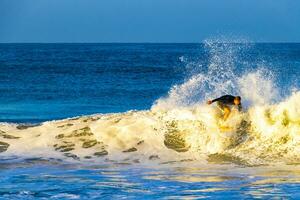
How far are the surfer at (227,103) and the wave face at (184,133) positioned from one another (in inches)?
8.9

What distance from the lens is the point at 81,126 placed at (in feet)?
76.2

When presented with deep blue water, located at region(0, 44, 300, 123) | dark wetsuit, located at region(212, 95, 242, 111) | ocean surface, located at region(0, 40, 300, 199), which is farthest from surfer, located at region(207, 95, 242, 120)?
deep blue water, located at region(0, 44, 300, 123)

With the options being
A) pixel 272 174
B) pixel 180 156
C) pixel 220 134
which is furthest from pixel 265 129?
pixel 272 174

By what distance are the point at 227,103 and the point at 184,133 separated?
169 cm

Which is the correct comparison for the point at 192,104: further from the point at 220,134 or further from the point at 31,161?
the point at 31,161

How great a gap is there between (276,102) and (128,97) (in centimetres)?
2266

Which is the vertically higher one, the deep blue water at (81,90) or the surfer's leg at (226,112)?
the deep blue water at (81,90)

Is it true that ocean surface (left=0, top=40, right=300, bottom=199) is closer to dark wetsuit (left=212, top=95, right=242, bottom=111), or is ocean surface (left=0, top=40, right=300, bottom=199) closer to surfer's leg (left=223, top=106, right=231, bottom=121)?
surfer's leg (left=223, top=106, right=231, bottom=121)

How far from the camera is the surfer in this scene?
2049 cm

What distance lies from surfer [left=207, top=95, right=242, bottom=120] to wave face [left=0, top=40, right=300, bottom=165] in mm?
225

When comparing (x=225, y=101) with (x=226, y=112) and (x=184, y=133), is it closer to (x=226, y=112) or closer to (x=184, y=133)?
(x=226, y=112)

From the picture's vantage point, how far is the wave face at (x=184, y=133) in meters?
19.9

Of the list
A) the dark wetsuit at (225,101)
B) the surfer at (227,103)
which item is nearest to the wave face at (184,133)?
the surfer at (227,103)

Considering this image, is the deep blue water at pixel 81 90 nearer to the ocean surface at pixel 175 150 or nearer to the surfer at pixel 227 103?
the ocean surface at pixel 175 150
